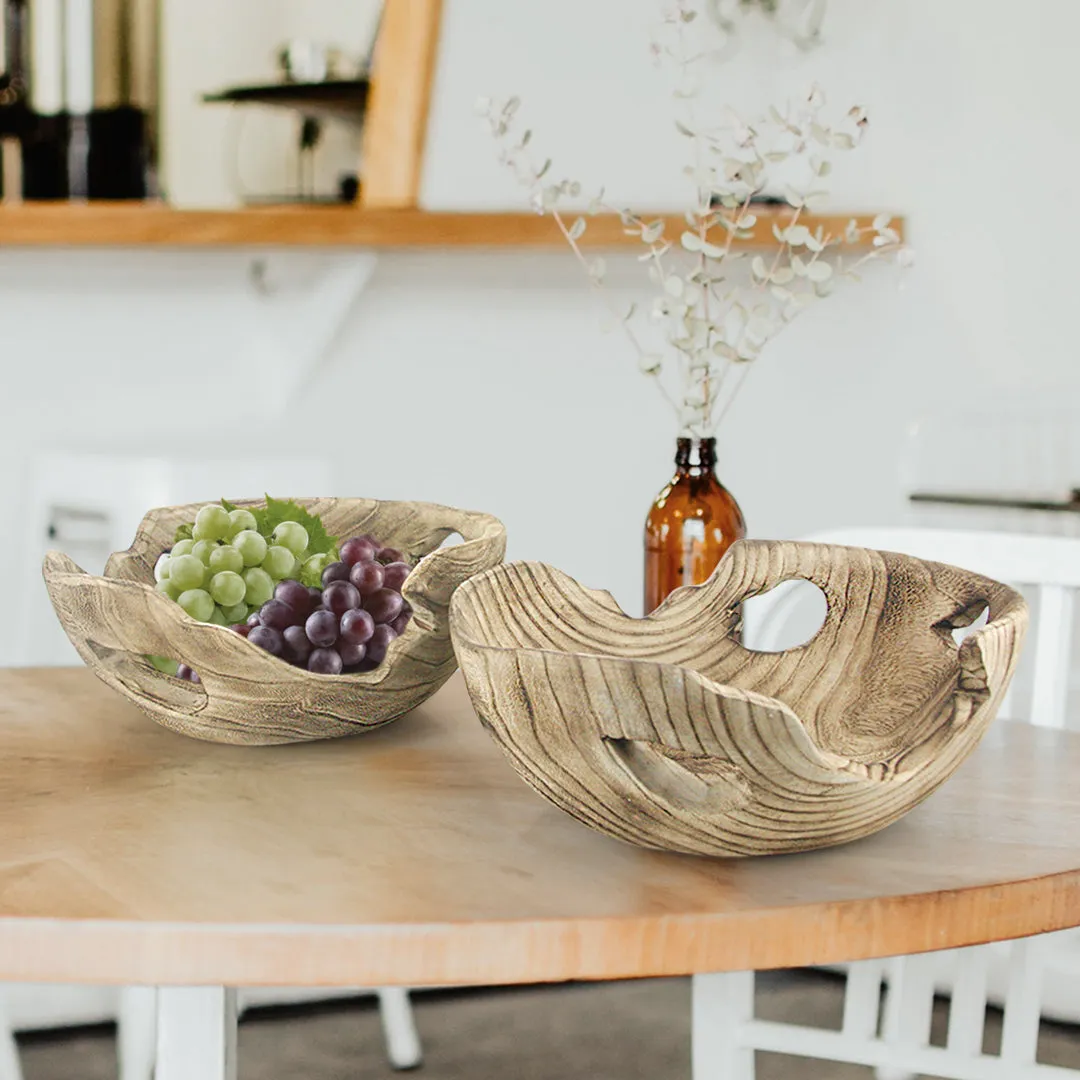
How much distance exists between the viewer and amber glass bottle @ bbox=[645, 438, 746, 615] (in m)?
1.19

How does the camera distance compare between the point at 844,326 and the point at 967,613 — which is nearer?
the point at 967,613

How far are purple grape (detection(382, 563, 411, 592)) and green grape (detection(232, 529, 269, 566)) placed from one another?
0.26 ft

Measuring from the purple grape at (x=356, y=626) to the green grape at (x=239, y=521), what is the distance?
0.11 m

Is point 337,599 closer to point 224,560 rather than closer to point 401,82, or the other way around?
point 224,560

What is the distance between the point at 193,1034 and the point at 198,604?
28cm

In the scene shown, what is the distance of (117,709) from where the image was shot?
44.3 inches

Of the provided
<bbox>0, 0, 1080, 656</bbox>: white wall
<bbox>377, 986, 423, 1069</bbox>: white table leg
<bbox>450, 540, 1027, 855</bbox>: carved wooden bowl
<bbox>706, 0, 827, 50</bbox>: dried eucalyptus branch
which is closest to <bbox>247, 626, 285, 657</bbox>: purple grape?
<bbox>450, 540, 1027, 855</bbox>: carved wooden bowl

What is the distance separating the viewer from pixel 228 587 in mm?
1017

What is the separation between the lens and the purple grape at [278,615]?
1.00 meters

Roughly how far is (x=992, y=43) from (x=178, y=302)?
4.45 ft

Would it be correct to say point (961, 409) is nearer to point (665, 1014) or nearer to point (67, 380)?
point (665, 1014)

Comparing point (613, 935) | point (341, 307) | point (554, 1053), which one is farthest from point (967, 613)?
point (341, 307)

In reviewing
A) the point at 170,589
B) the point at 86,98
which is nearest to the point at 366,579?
the point at 170,589

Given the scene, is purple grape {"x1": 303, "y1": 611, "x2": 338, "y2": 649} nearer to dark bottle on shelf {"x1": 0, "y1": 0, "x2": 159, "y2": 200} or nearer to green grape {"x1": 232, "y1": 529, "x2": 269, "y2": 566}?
green grape {"x1": 232, "y1": 529, "x2": 269, "y2": 566}
